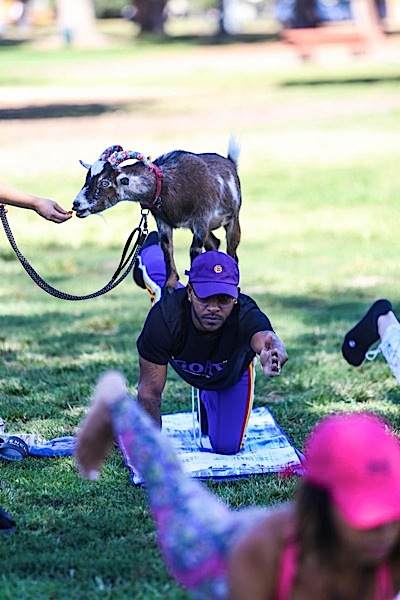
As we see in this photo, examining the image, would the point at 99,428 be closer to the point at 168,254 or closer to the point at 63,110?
the point at 168,254

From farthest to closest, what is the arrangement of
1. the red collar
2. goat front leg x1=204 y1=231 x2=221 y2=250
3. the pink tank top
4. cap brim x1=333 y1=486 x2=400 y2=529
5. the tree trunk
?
the tree trunk
goat front leg x1=204 y1=231 x2=221 y2=250
the red collar
the pink tank top
cap brim x1=333 y1=486 x2=400 y2=529

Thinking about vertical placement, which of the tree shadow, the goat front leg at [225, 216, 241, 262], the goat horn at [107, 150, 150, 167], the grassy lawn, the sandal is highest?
the goat horn at [107, 150, 150, 167]

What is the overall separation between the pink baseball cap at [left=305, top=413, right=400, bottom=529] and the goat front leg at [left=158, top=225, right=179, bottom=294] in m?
2.34

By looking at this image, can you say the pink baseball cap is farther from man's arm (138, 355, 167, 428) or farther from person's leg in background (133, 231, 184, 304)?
person's leg in background (133, 231, 184, 304)

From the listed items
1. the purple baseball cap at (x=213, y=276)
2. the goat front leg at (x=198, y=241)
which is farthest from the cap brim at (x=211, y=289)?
the goat front leg at (x=198, y=241)

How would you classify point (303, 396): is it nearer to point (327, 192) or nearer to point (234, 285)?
point (234, 285)

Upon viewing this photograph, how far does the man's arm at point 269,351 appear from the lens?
4.32 m

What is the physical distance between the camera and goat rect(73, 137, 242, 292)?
4504mm

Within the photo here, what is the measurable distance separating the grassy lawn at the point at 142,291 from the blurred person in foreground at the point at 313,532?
1.16m

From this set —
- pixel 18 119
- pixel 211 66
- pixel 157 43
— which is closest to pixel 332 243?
pixel 18 119

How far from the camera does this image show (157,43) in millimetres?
52062

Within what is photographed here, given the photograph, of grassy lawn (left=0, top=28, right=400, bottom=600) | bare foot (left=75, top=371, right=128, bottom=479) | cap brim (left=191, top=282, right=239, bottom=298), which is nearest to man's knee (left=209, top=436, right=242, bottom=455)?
grassy lawn (left=0, top=28, right=400, bottom=600)

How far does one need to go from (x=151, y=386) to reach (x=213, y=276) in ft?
2.19

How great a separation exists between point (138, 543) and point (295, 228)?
8135 millimetres
